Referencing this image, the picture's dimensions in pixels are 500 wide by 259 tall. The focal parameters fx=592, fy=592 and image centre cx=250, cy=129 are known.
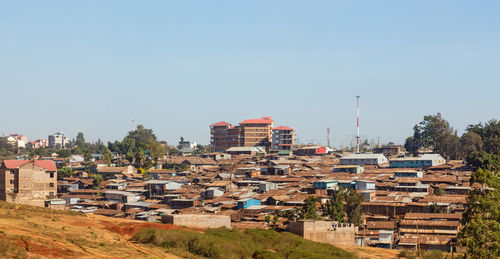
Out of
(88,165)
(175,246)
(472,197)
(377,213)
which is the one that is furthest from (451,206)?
(88,165)

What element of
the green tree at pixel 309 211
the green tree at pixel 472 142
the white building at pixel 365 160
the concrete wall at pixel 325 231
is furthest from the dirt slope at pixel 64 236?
the green tree at pixel 472 142

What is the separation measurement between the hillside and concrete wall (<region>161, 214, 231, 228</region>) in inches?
161

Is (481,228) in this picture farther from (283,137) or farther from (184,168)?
(283,137)

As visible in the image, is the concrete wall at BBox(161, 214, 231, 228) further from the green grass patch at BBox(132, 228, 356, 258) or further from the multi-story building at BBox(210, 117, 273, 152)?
the multi-story building at BBox(210, 117, 273, 152)

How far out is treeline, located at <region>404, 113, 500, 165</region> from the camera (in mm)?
104250

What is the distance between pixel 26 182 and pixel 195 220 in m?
33.9

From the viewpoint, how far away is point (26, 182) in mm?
71375

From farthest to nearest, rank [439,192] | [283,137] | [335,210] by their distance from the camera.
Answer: [283,137]
[439,192]
[335,210]

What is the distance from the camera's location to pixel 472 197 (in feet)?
140

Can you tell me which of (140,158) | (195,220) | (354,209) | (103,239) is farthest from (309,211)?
(140,158)

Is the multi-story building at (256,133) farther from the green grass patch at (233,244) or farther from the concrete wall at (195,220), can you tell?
the green grass patch at (233,244)

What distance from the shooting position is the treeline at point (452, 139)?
104 m

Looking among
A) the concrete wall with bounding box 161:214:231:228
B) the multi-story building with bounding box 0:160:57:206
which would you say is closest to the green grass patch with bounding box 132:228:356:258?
the concrete wall with bounding box 161:214:231:228

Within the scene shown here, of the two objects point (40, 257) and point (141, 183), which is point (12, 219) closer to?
point (40, 257)
